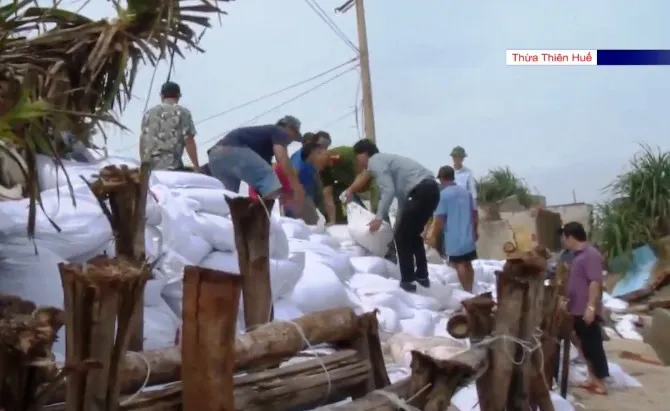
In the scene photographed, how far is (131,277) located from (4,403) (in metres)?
0.32

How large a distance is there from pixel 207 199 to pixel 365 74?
9.83 meters

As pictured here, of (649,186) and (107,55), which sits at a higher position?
(107,55)

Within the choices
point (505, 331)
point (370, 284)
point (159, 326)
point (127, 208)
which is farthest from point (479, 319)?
point (370, 284)

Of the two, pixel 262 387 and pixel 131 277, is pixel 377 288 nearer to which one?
pixel 262 387

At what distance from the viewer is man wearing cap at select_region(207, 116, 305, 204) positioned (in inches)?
231

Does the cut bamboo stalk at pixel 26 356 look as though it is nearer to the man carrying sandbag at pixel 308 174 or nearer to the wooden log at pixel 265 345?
the wooden log at pixel 265 345

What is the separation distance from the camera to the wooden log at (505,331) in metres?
3.10

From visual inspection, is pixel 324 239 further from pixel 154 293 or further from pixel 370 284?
pixel 154 293

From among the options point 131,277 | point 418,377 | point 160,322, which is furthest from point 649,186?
point 131,277

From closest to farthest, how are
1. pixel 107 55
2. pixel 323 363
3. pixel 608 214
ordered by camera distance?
1. pixel 323 363
2. pixel 107 55
3. pixel 608 214

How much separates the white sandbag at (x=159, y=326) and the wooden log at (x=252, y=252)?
68 cm

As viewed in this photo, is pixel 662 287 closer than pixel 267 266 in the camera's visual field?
No

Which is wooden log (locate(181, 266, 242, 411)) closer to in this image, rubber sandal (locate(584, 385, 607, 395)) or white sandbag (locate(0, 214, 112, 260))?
white sandbag (locate(0, 214, 112, 260))

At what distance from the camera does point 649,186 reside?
41.2ft
